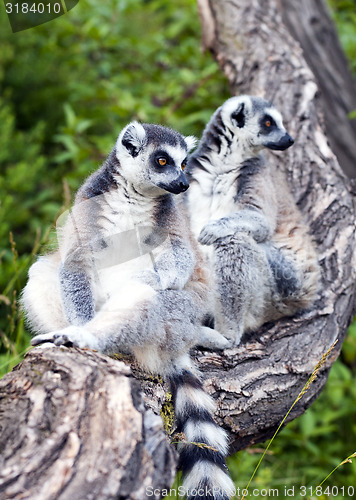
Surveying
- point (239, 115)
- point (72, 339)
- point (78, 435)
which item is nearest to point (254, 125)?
point (239, 115)

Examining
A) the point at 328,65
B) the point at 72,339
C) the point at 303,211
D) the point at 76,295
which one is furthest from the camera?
the point at 328,65

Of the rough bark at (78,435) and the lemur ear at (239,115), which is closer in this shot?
the rough bark at (78,435)

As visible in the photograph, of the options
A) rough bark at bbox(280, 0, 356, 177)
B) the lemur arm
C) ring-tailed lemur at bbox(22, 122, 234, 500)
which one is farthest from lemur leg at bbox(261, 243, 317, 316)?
rough bark at bbox(280, 0, 356, 177)

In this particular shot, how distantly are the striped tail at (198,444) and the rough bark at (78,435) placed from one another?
417 mm

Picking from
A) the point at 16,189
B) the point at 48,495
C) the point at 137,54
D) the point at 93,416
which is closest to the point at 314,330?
the point at 93,416

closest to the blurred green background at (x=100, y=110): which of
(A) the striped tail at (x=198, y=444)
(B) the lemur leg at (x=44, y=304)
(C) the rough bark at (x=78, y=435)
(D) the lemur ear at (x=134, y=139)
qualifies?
(B) the lemur leg at (x=44, y=304)

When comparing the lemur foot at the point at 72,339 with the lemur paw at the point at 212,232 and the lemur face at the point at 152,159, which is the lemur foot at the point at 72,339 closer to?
the lemur face at the point at 152,159

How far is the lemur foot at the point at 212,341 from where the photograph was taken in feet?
11.9

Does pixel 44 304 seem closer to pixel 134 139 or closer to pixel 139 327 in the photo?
pixel 139 327

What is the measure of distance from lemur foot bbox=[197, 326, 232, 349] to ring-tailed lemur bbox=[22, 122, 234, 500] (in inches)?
15.5

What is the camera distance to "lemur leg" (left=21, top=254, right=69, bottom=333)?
3193 mm

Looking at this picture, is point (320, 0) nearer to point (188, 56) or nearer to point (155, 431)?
point (188, 56)

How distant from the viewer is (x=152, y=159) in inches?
128

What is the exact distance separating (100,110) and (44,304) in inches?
155
